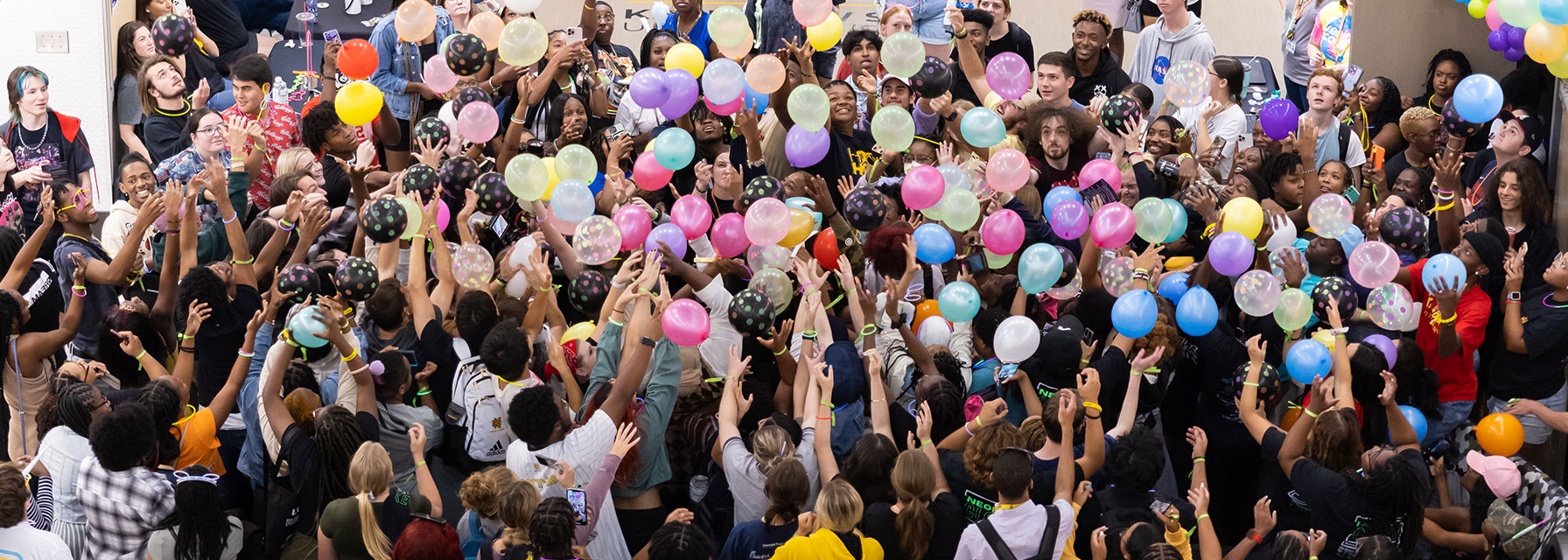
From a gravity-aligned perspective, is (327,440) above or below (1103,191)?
below

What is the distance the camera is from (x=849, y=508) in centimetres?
412

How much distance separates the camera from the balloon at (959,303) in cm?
546

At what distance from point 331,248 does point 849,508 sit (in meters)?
3.08

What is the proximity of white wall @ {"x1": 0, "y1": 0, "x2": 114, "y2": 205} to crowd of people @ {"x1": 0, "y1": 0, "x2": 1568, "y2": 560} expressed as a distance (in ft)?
2.74

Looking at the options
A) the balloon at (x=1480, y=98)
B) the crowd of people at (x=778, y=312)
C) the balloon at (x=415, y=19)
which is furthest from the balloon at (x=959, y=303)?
the balloon at (x=415, y=19)

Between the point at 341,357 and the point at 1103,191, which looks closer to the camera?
the point at 341,357

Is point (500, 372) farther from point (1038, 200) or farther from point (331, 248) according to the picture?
point (1038, 200)

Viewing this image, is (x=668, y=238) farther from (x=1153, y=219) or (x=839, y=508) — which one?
(x=1153, y=219)

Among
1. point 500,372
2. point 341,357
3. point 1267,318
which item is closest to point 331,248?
point 341,357

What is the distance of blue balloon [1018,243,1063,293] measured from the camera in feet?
17.9

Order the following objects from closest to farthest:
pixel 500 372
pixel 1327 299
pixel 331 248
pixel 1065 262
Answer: pixel 500 372 < pixel 1327 299 < pixel 1065 262 < pixel 331 248

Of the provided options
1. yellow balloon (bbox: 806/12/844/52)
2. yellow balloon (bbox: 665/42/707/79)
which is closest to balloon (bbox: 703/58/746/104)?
yellow balloon (bbox: 665/42/707/79)

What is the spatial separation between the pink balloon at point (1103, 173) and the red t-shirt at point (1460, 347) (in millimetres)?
1243

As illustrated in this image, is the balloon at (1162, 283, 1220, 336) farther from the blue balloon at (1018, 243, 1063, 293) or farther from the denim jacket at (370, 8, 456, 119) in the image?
the denim jacket at (370, 8, 456, 119)
